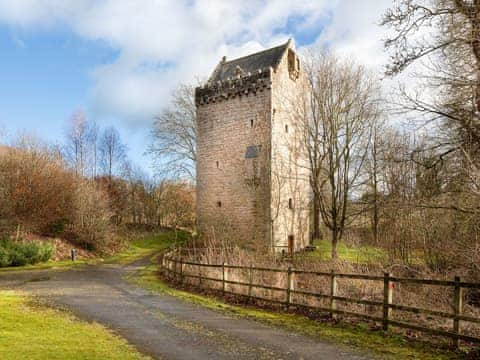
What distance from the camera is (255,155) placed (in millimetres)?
24141

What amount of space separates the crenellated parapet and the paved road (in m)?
15.7

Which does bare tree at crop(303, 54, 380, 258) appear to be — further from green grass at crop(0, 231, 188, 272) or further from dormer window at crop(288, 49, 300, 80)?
green grass at crop(0, 231, 188, 272)

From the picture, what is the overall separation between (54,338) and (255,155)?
739 inches

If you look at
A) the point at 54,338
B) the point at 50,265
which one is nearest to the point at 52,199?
the point at 50,265

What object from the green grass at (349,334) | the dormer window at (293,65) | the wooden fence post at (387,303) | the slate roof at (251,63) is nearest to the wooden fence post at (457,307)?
the green grass at (349,334)

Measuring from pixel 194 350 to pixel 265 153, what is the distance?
18359 millimetres

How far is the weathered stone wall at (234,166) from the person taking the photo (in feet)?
77.9

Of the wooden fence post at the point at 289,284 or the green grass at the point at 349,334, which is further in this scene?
the wooden fence post at the point at 289,284

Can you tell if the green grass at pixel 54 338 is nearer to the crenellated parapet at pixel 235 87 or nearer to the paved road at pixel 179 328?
the paved road at pixel 179 328

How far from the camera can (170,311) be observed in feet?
29.5

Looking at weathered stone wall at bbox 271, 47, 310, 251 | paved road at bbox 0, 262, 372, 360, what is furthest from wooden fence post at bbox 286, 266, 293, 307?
weathered stone wall at bbox 271, 47, 310, 251

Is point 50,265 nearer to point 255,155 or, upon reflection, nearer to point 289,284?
point 255,155

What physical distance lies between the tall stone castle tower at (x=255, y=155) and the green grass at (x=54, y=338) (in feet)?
50.7

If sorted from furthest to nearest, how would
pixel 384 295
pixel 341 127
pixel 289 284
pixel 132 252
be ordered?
1. pixel 132 252
2. pixel 341 127
3. pixel 289 284
4. pixel 384 295
